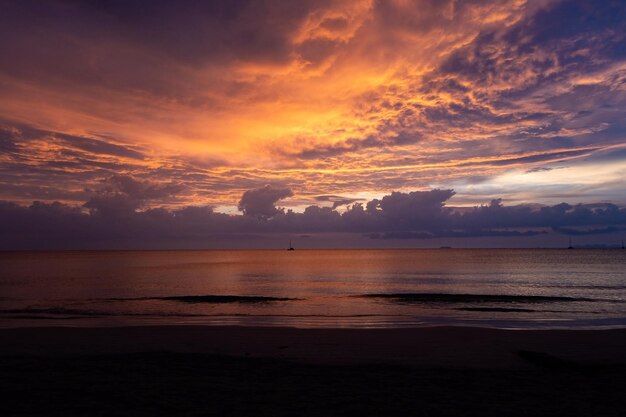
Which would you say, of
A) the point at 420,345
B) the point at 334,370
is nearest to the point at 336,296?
the point at 420,345

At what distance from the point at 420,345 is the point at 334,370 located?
256 inches

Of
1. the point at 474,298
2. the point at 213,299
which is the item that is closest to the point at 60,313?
the point at 213,299

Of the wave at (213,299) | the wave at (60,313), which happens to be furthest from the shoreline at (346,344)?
the wave at (213,299)

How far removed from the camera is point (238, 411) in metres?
9.48

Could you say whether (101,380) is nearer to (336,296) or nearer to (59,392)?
(59,392)

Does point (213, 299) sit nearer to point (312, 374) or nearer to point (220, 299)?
point (220, 299)

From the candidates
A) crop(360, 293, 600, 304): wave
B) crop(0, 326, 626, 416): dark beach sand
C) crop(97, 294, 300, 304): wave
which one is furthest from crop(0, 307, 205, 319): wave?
crop(360, 293, 600, 304): wave

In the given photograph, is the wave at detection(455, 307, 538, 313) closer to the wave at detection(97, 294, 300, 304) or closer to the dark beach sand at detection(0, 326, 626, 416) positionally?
the dark beach sand at detection(0, 326, 626, 416)

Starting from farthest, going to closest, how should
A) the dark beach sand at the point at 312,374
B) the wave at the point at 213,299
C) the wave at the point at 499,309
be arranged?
the wave at the point at 213,299 → the wave at the point at 499,309 → the dark beach sand at the point at 312,374

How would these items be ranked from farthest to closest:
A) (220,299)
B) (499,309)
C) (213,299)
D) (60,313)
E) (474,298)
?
(220,299)
(213,299)
(474,298)
(499,309)
(60,313)

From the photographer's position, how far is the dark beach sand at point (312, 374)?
987 centimetres

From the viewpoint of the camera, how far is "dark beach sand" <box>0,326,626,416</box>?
9867 mm

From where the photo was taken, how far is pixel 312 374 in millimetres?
13023

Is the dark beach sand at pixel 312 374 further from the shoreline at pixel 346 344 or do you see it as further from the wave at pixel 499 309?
the wave at pixel 499 309
